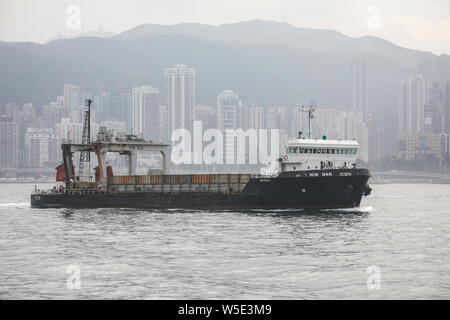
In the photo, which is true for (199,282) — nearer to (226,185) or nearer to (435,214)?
(226,185)

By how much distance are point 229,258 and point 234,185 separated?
3098cm

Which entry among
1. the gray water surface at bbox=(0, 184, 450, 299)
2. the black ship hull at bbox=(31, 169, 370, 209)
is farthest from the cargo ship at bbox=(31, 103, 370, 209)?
the gray water surface at bbox=(0, 184, 450, 299)

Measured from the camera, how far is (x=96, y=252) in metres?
36.8

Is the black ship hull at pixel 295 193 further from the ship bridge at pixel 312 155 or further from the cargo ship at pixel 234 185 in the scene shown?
the ship bridge at pixel 312 155

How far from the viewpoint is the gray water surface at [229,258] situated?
1053 inches

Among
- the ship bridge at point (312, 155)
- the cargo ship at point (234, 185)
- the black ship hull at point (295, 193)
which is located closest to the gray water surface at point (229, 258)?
the black ship hull at point (295, 193)

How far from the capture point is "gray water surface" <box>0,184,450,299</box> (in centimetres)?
2673

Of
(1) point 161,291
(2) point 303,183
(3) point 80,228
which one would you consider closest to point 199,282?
(1) point 161,291

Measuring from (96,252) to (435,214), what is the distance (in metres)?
44.1

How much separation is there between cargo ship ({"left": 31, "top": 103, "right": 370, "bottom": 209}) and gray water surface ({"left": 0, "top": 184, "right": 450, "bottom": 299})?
2822 mm

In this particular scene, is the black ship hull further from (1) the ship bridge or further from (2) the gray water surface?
(1) the ship bridge

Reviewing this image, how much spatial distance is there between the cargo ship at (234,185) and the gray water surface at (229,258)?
9.26 feet

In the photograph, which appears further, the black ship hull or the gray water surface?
the black ship hull
